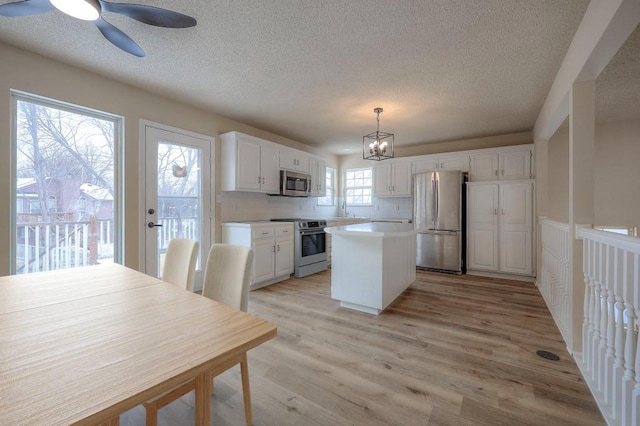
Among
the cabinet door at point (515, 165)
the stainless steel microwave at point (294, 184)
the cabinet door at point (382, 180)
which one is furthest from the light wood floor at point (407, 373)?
the cabinet door at point (382, 180)

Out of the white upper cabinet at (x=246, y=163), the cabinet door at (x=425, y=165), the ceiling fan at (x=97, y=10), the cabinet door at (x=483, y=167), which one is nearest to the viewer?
the ceiling fan at (x=97, y=10)

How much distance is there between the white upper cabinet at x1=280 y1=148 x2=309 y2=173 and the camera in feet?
15.0

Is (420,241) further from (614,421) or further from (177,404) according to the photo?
(177,404)

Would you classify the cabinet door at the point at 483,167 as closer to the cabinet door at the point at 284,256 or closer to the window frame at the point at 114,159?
the cabinet door at the point at 284,256

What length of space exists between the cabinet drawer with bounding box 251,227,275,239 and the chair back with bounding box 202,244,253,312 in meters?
1.97

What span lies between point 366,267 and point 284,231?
1.68 metres

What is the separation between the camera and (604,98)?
3.27m

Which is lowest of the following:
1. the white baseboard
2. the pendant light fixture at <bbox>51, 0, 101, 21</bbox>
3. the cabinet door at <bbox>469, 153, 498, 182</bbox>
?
the white baseboard

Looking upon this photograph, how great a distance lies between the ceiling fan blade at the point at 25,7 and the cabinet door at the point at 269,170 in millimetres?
2771

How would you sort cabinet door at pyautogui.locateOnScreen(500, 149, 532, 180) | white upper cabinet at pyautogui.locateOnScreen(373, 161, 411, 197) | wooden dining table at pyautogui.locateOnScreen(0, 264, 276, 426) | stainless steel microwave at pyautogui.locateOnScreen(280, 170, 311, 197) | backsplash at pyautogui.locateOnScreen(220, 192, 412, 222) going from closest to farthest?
wooden dining table at pyautogui.locateOnScreen(0, 264, 276, 426)
backsplash at pyautogui.locateOnScreen(220, 192, 412, 222)
cabinet door at pyautogui.locateOnScreen(500, 149, 532, 180)
stainless steel microwave at pyautogui.locateOnScreen(280, 170, 311, 197)
white upper cabinet at pyautogui.locateOnScreen(373, 161, 411, 197)

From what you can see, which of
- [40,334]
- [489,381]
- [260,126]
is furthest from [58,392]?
[260,126]

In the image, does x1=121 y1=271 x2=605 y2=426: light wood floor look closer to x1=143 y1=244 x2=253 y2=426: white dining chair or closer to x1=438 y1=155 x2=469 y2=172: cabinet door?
x1=143 y1=244 x2=253 y2=426: white dining chair

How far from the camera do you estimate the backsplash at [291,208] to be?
4160 mm

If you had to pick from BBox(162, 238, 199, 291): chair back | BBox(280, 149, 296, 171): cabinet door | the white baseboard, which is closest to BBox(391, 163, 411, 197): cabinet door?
the white baseboard
